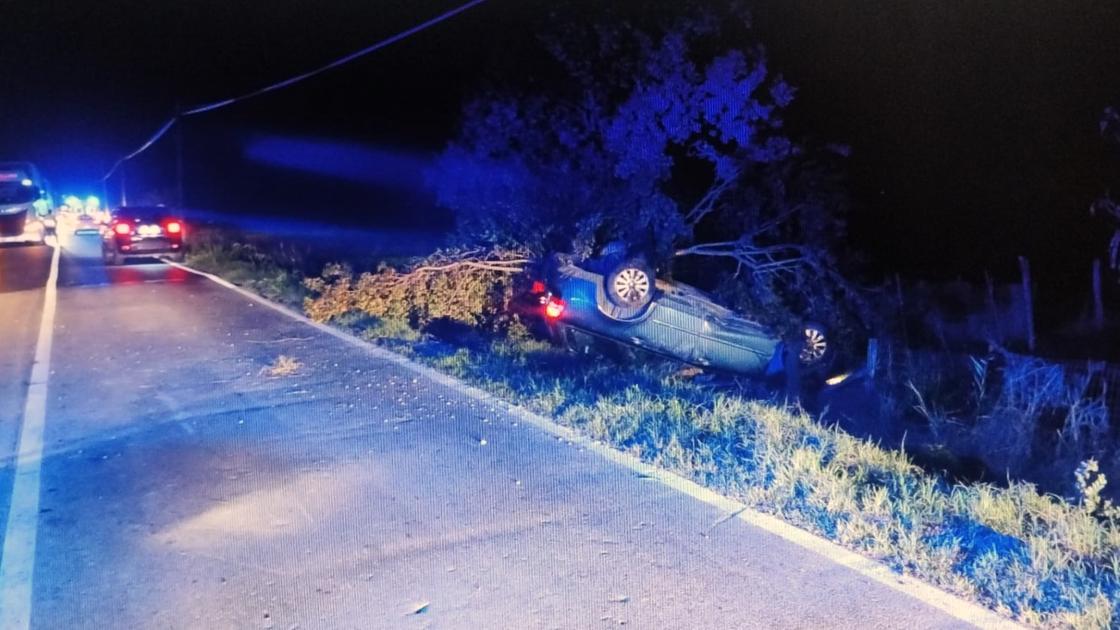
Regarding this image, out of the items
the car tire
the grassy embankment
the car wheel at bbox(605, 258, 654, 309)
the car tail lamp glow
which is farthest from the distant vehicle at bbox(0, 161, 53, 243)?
the car tire

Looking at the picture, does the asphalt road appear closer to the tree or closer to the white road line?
the white road line

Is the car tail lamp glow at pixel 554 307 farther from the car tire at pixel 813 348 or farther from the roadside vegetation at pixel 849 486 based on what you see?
the car tire at pixel 813 348

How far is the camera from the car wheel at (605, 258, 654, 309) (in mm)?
9391

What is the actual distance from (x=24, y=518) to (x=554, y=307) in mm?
5364

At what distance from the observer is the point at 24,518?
545 cm

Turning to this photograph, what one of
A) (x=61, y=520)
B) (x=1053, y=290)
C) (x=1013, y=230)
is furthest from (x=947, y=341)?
(x=61, y=520)

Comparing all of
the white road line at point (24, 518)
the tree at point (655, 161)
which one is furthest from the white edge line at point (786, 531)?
the tree at point (655, 161)

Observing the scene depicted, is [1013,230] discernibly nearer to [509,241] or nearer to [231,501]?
[509,241]

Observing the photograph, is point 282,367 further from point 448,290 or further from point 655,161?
point 655,161

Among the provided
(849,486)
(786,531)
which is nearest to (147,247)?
(849,486)

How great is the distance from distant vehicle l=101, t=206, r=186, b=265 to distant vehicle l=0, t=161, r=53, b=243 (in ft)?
45.5

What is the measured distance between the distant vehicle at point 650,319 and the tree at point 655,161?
1.67 meters

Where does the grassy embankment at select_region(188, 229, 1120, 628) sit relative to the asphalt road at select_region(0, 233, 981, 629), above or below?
above

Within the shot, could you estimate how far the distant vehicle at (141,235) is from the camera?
2242 centimetres
